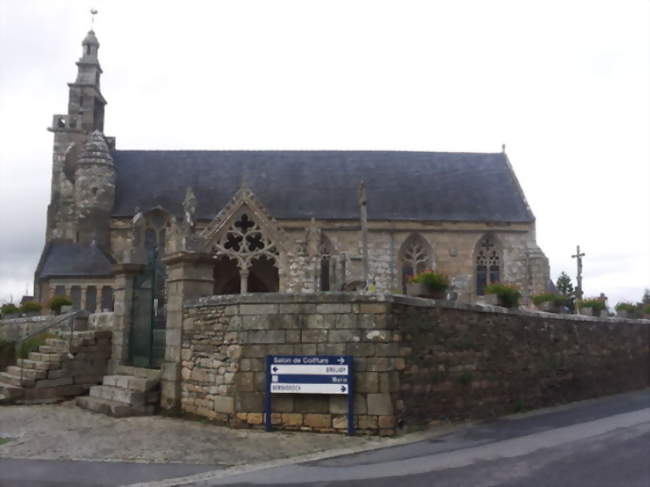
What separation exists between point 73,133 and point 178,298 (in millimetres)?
22497

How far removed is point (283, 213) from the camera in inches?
1081

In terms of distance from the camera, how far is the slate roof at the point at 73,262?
23.8 metres

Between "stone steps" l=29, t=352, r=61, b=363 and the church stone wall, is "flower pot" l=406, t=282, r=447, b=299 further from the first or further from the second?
the church stone wall

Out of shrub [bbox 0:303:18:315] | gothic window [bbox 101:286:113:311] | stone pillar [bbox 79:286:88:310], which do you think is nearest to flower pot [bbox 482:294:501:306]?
shrub [bbox 0:303:18:315]

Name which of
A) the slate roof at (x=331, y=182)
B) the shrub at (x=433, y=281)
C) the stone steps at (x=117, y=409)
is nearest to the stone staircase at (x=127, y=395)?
the stone steps at (x=117, y=409)

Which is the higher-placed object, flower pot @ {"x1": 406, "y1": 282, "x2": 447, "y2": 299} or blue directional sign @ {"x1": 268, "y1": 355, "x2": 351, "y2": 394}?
flower pot @ {"x1": 406, "y1": 282, "x2": 447, "y2": 299}

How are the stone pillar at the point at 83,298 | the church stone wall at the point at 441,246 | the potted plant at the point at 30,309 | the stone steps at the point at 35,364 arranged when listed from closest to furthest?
the stone steps at the point at 35,364
the potted plant at the point at 30,309
the stone pillar at the point at 83,298
the church stone wall at the point at 441,246

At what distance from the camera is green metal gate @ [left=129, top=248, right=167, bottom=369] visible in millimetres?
12836

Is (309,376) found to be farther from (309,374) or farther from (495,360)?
(495,360)

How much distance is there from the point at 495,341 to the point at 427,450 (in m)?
3.99

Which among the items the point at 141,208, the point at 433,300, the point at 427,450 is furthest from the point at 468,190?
the point at 427,450

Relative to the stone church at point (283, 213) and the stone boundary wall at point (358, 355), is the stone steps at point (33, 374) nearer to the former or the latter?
the stone boundary wall at point (358, 355)

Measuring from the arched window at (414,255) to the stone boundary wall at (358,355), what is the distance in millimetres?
15290

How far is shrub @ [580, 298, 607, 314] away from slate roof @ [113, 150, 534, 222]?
10.3 meters
